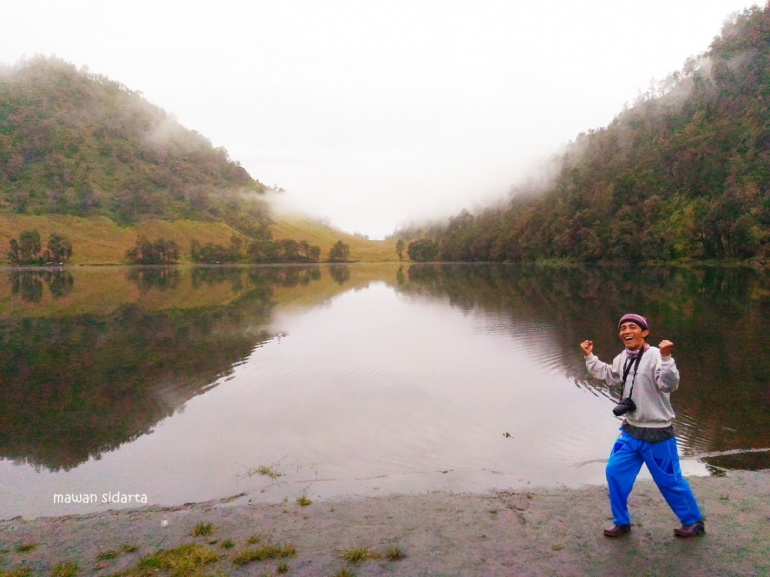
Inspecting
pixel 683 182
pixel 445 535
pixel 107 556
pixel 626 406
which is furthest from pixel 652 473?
pixel 683 182

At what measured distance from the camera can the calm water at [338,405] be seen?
10.1m

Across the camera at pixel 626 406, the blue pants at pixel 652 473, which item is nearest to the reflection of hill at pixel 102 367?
the blue pants at pixel 652 473

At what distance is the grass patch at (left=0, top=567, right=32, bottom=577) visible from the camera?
6036 millimetres

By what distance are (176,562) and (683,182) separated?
6607 inches

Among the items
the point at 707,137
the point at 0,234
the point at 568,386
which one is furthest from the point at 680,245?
the point at 0,234

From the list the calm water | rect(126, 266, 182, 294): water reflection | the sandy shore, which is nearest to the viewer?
the sandy shore

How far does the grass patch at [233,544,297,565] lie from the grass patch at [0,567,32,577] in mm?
2543

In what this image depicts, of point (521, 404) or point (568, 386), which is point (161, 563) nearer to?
point (521, 404)

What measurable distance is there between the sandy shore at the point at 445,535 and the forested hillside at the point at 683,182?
353ft

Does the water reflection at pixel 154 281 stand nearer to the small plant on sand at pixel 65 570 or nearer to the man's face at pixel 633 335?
the small plant on sand at pixel 65 570

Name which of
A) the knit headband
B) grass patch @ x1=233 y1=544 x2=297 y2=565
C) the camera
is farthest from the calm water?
the knit headband

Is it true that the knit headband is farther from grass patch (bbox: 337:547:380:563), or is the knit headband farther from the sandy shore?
grass patch (bbox: 337:547:380:563)

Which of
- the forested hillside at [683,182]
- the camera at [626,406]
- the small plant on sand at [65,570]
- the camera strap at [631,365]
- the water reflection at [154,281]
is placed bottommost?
the small plant on sand at [65,570]

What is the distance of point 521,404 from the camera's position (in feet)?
48.9
